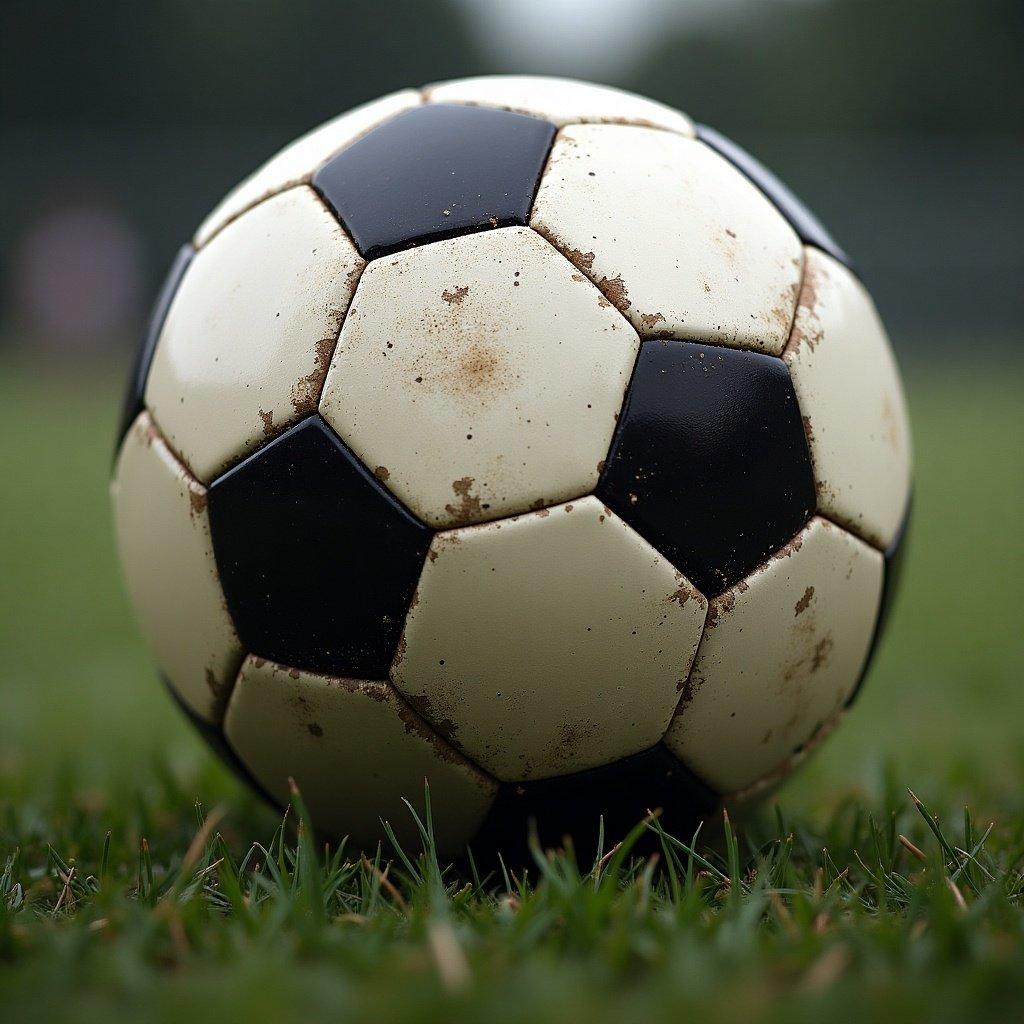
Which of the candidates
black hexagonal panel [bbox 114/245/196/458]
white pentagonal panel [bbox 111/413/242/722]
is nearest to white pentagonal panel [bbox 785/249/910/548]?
white pentagonal panel [bbox 111/413/242/722]

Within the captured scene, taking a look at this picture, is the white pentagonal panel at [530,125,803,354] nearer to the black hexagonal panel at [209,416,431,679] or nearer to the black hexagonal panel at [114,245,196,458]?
the black hexagonal panel at [209,416,431,679]

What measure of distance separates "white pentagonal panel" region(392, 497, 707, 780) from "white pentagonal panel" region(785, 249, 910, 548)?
1.01ft

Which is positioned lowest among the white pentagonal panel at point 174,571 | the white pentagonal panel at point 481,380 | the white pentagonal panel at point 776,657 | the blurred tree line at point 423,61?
the white pentagonal panel at point 776,657

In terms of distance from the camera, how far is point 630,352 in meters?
1.61

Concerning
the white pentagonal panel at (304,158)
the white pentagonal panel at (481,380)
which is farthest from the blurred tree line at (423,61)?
the white pentagonal panel at (481,380)

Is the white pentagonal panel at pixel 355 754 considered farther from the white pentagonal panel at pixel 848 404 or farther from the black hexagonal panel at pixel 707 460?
the white pentagonal panel at pixel 848 404

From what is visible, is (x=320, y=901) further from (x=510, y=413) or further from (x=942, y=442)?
(x=942, y=442)

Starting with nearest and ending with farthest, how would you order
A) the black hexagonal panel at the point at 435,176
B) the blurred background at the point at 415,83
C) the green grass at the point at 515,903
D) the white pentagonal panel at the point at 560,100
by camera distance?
1. the green grass at the point at 515,903
2. the black hexagonal panel at the point at 435,176
3. the white pentagonal panel at the point at 560,100
4. the blurred background at the point at 415,83

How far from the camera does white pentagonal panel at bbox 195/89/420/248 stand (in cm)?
189

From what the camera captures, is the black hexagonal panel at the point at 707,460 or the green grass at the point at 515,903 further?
the black hexagonal panel at the point at 707,460

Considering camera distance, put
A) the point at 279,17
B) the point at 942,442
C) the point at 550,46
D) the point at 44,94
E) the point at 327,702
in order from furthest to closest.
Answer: the point at 550,46
the point at 279,17
the point at 44,94
the point at 942,442
the point at 327,702

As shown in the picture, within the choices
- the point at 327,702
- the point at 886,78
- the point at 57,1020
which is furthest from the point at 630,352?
the point at 886,78

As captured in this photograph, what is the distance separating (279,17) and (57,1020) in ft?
117

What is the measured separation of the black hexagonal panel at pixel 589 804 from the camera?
1679 millimetres
